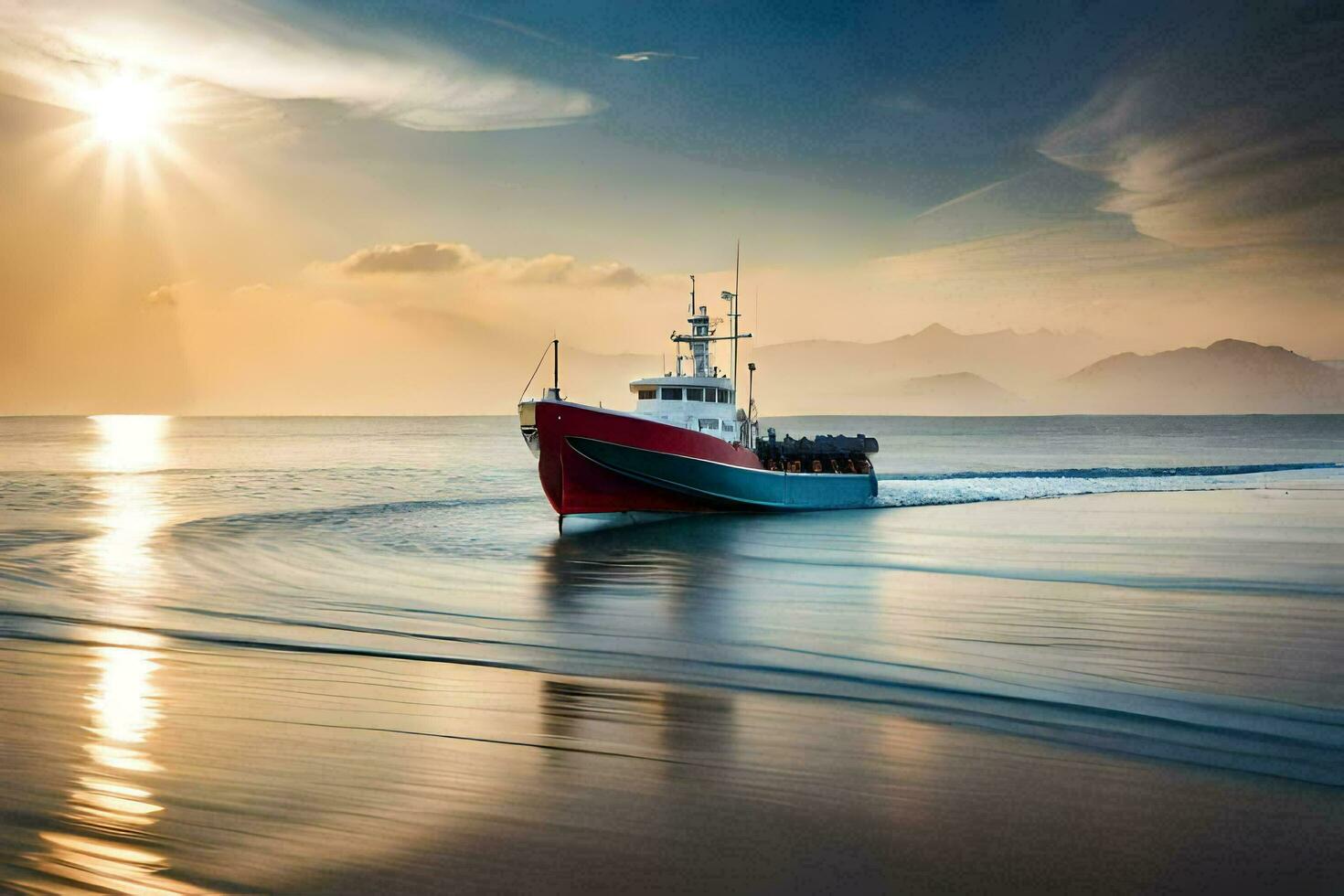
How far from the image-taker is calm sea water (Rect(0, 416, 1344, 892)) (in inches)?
183

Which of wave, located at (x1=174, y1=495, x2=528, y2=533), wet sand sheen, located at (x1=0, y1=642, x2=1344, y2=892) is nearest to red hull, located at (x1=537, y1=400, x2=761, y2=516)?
wave, located at (x1=174, y1=495, x2=528, y2=533)

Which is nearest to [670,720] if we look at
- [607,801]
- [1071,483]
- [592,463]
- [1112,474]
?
[607,801]

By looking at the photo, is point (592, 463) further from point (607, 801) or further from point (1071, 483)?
point (1071, 483)

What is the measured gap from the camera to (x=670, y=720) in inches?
278

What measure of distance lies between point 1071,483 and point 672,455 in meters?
24.4

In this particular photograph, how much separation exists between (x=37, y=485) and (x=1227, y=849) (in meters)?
46.4

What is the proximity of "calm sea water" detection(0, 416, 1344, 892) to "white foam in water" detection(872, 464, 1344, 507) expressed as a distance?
16.4 meters

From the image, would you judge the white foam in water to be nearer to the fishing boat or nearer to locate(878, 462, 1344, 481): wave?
locate(878, 462, 1344, 481): wave

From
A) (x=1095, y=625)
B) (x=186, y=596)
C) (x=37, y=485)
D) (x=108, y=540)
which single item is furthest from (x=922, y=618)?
(x=37, y=485)

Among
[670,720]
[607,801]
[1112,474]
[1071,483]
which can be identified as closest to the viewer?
[607,801]

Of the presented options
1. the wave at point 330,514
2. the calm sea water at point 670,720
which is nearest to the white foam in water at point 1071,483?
the wave at point 330,514

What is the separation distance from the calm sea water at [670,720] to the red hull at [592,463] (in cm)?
514

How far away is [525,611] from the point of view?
1195cm

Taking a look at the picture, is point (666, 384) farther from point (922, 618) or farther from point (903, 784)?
point (903, 784)
